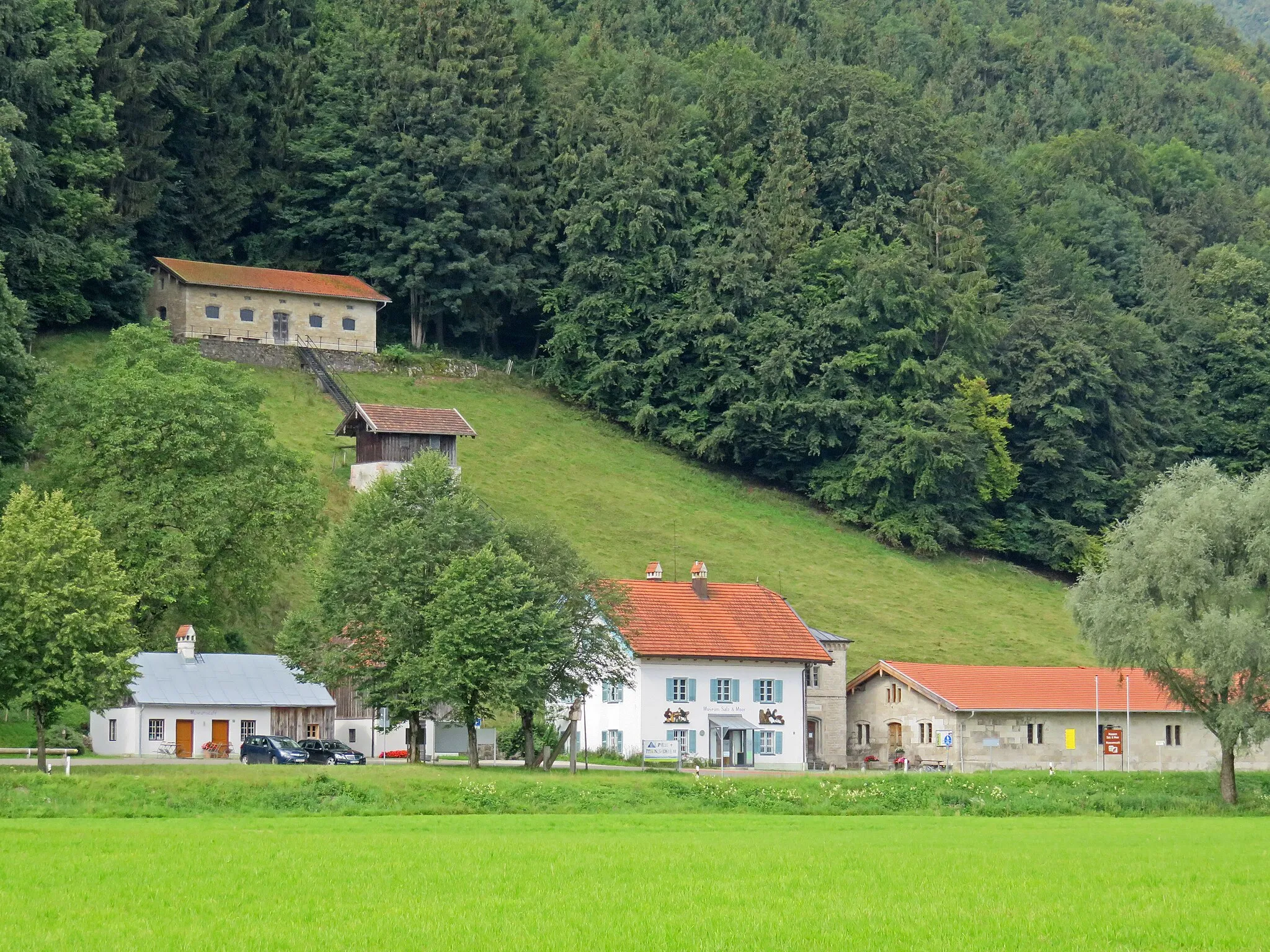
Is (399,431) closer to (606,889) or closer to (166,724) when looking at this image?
(166,724)

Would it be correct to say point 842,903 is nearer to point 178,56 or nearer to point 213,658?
point 213,658

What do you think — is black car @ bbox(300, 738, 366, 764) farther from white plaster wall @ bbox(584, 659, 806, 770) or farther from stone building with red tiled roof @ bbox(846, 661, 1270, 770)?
stone building with red tiled roof @ bbox(846, 661, 1270, 770)

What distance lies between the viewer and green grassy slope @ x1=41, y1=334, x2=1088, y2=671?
246ft

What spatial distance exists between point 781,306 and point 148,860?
70824mm

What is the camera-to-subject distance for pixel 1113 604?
50688mm

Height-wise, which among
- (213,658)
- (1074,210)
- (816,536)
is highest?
(1074,210)

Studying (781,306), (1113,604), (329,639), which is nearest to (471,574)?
(329,639)

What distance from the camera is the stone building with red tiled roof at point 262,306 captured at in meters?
89.4

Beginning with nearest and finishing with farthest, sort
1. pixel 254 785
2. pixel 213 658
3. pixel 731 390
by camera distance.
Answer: pixel 254 785, pixel 213 658, pixel 731 390

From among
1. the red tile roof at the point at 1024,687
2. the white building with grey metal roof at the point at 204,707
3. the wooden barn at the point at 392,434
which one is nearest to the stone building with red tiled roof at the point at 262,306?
the wooden barn at the point at 392,434

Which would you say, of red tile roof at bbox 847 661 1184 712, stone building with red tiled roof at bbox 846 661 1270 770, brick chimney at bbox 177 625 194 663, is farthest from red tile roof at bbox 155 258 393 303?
stone building with red tiled roof at bbox 846 661 1270 770

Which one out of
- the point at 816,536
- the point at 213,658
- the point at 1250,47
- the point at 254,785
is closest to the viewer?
the point at 254,785

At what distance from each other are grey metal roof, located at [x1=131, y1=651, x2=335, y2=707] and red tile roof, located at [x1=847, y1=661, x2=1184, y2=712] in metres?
20.2

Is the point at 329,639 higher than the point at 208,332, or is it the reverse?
the point at 208,332
